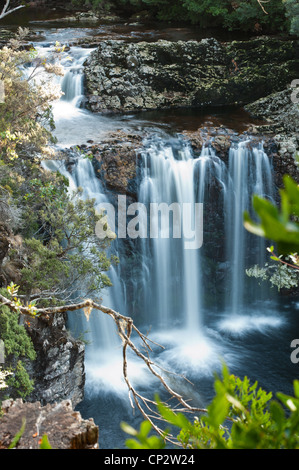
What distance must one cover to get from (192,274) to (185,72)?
6334mm

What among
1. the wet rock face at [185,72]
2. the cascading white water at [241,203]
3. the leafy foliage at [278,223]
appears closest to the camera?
the leafy foliage at [278,223]

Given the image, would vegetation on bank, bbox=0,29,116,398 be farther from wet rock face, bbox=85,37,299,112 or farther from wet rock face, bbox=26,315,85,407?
wet rock face, bbox=85,37,299,112

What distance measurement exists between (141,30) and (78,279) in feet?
42.6

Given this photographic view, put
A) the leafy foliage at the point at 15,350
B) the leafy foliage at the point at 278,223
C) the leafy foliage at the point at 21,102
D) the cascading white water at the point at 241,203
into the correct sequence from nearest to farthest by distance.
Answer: the leafy foliage at the point at 278,223 → the leafy foliage at the point at 15,350 → the leafy foliage at the point at 21,102 → the cascading white water at the point at 241,203

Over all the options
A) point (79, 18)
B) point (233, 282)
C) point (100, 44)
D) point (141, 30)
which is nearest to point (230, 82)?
point (100, 44)

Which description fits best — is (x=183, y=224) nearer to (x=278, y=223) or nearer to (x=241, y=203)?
(x=241, y=203)

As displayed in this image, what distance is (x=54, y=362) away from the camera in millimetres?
6926

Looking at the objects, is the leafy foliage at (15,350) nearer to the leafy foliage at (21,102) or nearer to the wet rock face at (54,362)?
the wet rock face at (54,362)

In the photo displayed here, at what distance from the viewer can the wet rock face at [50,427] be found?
2.11m

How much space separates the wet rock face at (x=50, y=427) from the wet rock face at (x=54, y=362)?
433 cm

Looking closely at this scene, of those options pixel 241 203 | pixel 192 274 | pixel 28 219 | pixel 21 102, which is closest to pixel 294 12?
pixel 241 203

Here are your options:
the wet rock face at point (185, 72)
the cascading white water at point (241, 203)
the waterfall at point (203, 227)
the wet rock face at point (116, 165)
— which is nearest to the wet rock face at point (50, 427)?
the wet rock face at point (116, 165)

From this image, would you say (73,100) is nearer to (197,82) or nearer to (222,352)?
(197,82)

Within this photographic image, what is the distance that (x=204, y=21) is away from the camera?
681 inches
